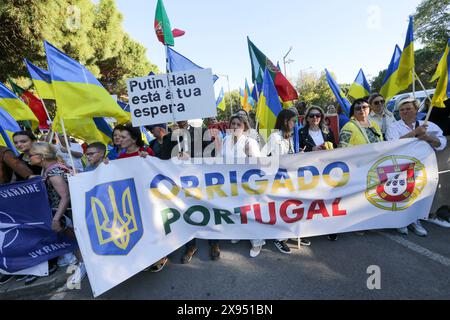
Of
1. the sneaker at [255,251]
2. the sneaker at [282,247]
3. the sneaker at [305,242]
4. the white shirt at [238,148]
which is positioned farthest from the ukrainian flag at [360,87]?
the sneaker at [255,251]

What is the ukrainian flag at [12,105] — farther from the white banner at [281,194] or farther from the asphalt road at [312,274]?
the asphalt road at [312,274]

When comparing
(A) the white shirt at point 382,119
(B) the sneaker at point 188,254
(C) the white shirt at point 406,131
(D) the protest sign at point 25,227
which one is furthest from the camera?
(A) the white shirt at point 382,119

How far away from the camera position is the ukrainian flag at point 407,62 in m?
3.46

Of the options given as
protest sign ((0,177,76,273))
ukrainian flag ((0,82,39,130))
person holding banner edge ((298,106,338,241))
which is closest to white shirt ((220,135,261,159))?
person holding banner edge ((298,106,338,241))

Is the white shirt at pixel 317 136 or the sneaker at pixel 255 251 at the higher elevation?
the white shirt at pixel 317 136

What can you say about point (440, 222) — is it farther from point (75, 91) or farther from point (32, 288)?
point (32, 288)

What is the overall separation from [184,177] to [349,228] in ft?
6.87

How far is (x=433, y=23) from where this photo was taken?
27562 mm

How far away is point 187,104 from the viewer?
3166 mm

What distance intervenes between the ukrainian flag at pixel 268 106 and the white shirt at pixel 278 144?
19 cm

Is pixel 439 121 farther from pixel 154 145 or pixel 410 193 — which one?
pixel 154 145

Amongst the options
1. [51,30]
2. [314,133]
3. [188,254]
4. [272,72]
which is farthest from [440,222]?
[51,30]

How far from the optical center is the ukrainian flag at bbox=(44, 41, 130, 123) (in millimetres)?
2896
